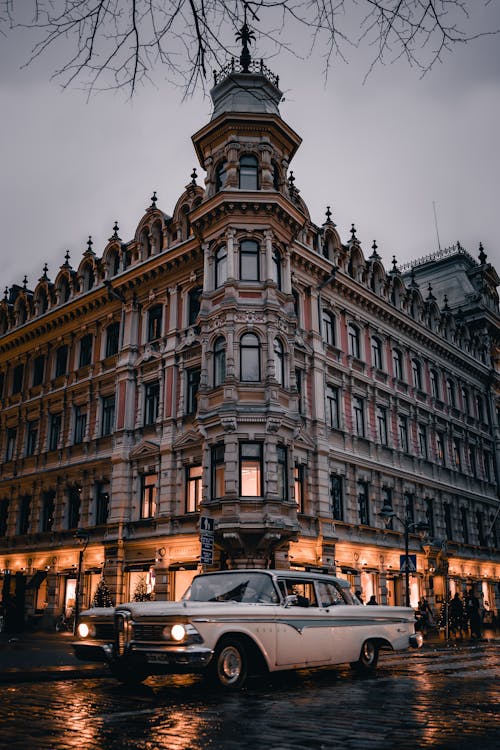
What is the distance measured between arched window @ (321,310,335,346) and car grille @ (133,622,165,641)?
856 inches

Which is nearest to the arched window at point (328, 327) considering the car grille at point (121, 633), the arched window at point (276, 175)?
the arched window at point (276, 175)

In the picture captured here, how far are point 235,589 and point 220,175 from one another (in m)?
21.4

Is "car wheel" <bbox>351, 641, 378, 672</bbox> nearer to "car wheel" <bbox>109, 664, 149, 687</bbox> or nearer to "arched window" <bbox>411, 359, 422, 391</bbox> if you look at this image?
"car wheel" <bbox>109, 664, 149, 687</bbox>

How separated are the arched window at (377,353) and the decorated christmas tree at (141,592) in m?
15.2

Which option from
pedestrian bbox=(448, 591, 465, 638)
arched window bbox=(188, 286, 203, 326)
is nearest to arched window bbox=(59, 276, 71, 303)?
arched window bbox=(188, 286, 203, 326)

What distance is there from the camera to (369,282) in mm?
34750

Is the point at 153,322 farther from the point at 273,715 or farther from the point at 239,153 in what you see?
the point at 273,715

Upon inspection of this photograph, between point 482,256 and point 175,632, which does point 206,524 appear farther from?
point 482,256

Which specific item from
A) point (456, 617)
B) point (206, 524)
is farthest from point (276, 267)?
point (456, 617)

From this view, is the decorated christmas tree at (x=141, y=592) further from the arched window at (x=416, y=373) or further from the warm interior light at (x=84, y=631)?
the arched window at (x=416, y=373)

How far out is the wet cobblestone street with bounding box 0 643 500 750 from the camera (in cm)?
Answer: 611

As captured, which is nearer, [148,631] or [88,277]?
[148,631]

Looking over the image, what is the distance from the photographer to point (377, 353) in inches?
1353

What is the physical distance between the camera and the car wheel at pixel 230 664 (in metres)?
9.64
